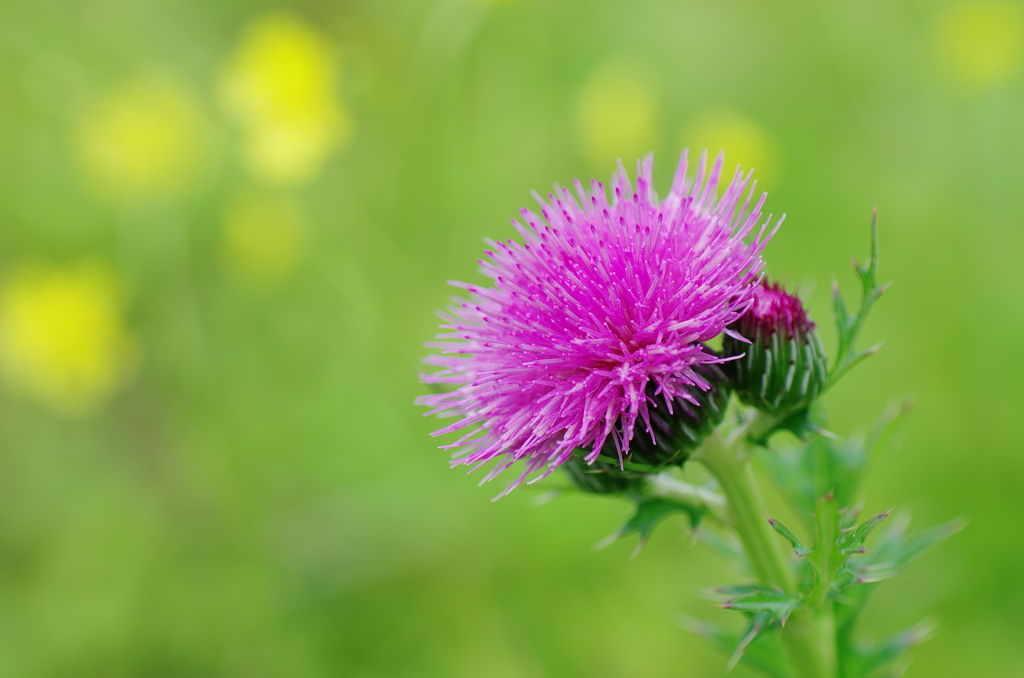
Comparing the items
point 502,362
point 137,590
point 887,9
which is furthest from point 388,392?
point 887,9

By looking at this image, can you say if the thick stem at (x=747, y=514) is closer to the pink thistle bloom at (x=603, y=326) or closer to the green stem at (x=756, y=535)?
the green stem at (x=756, y=535)

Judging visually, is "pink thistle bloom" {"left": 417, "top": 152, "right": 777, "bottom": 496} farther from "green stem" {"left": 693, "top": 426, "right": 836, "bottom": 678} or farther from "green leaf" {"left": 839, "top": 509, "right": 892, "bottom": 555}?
"green leaf" {"left": 839, "top": 509, "right": 892, "bottom": 555}

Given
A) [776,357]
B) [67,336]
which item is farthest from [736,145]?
[67,336]

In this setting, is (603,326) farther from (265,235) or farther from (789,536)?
(265,235)

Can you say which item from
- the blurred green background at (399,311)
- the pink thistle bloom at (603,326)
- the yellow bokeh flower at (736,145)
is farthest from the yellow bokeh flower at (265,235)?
the pink thistle bloom at (603,326)

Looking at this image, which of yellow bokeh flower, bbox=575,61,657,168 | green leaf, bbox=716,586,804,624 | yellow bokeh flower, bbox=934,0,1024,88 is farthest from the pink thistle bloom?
yellow bokeh flower, bbox=934,0,1024,88
